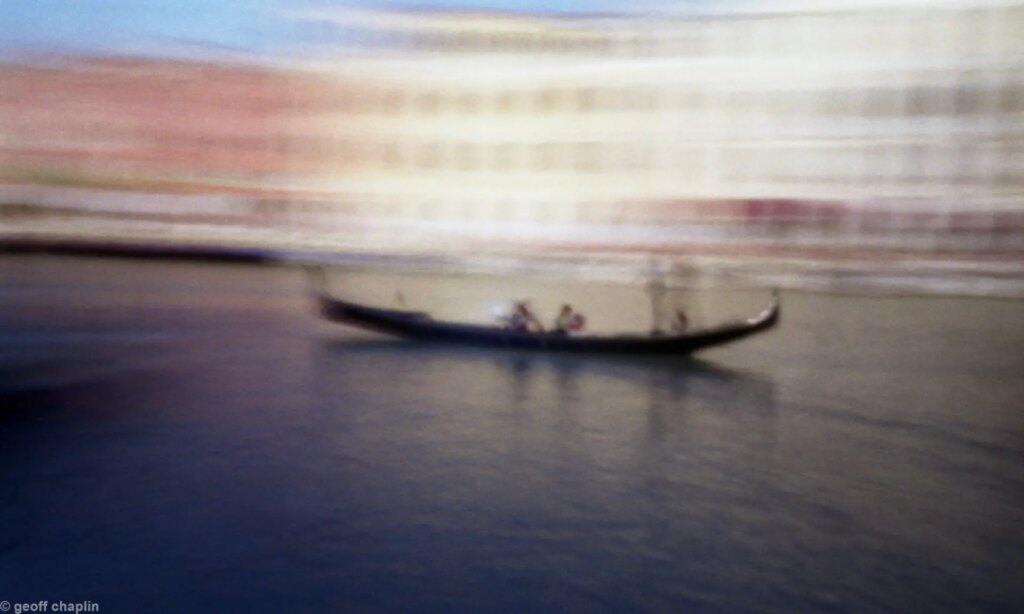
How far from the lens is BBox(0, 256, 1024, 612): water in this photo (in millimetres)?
3248

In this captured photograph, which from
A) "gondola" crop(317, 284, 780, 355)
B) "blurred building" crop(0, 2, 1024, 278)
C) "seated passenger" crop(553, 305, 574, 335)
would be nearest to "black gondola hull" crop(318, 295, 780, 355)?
"gondola" crop(317, 284, 780, 355)

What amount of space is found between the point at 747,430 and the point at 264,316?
196 inches

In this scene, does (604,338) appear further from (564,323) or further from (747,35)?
(747,35)

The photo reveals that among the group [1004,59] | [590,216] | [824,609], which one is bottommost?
[824,609]

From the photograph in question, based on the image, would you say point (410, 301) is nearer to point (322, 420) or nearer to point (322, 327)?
point (322, 327)

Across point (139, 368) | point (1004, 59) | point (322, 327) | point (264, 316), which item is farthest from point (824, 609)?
point (1004, 59)

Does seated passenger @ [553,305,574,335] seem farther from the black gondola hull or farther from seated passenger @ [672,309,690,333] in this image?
seated passenger @ [672,309,690,333]

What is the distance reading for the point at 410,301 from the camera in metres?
10.8

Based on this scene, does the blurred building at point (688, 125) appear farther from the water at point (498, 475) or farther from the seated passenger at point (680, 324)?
the seated passenger at point (680, 324)

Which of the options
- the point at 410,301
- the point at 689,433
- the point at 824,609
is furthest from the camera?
the point at 410,301

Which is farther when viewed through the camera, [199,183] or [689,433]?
[199,183]

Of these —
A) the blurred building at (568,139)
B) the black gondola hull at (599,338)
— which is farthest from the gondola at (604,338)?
the blurred building at (568,139)

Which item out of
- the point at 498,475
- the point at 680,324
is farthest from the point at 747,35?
the point at 498,475

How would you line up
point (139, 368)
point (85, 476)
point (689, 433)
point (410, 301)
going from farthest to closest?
point (410, 301), point (139, 368), point (689, 433), point (85, 476)
